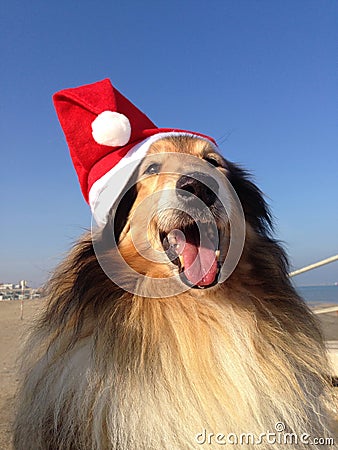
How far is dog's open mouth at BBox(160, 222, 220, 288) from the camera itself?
2.27 metres

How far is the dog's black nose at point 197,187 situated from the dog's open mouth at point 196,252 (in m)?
0.14

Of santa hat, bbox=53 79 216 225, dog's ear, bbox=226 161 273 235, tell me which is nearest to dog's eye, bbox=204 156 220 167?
dog's ear, bbox=226 161 273 235

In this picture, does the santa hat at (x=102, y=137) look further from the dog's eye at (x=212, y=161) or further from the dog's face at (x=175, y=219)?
the dog's eye at (x=212, y=161)

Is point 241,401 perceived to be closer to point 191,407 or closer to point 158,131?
point 191,407

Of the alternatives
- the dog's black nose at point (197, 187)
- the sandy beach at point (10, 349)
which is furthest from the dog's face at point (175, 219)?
the sandy beach at point (10, 349)

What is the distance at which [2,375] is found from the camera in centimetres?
542

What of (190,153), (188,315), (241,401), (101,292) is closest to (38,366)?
(101,292)

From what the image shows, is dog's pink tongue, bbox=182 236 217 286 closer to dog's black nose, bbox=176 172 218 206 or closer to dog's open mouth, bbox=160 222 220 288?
dog's open mouth, bbox=160 222 220 288

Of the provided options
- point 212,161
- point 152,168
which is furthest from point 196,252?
point 212,161

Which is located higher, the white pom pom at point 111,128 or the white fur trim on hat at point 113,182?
the white pom pom at point 111,128

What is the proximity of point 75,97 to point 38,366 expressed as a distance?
1533 mm

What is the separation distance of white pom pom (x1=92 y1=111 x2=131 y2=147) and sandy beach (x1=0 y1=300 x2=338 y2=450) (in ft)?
3.34

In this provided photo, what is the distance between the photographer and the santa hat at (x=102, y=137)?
2564 millimetres

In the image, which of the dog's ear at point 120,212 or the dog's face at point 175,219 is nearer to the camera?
the dog's face at point 175,219
